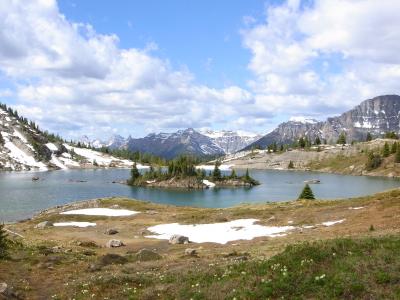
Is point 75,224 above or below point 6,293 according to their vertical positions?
below

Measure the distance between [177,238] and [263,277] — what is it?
123ft

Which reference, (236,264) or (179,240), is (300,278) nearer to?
(236,264)

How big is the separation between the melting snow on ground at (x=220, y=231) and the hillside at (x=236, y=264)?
0.32m

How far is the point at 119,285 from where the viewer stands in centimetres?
2958

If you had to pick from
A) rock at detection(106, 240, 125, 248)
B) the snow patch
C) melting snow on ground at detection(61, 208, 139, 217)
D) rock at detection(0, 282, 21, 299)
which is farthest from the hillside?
melting snow on ground at detection(61, 208, 139, 217)

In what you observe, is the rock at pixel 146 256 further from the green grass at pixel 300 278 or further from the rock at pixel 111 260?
the green grass at pixel 300 278

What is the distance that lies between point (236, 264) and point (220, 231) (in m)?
38.4

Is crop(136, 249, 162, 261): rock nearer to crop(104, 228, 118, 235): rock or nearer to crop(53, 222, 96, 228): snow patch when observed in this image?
crop(104, 228, 118, 235): rock

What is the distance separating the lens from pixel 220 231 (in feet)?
221

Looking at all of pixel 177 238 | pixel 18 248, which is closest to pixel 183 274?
pixel 18 248

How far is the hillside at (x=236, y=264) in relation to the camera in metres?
22.5

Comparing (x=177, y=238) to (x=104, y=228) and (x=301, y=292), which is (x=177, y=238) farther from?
(x=301, y=292)

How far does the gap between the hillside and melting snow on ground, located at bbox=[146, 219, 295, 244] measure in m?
0.32

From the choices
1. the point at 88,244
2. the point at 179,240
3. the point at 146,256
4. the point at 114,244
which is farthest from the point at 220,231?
the point at 146,256
